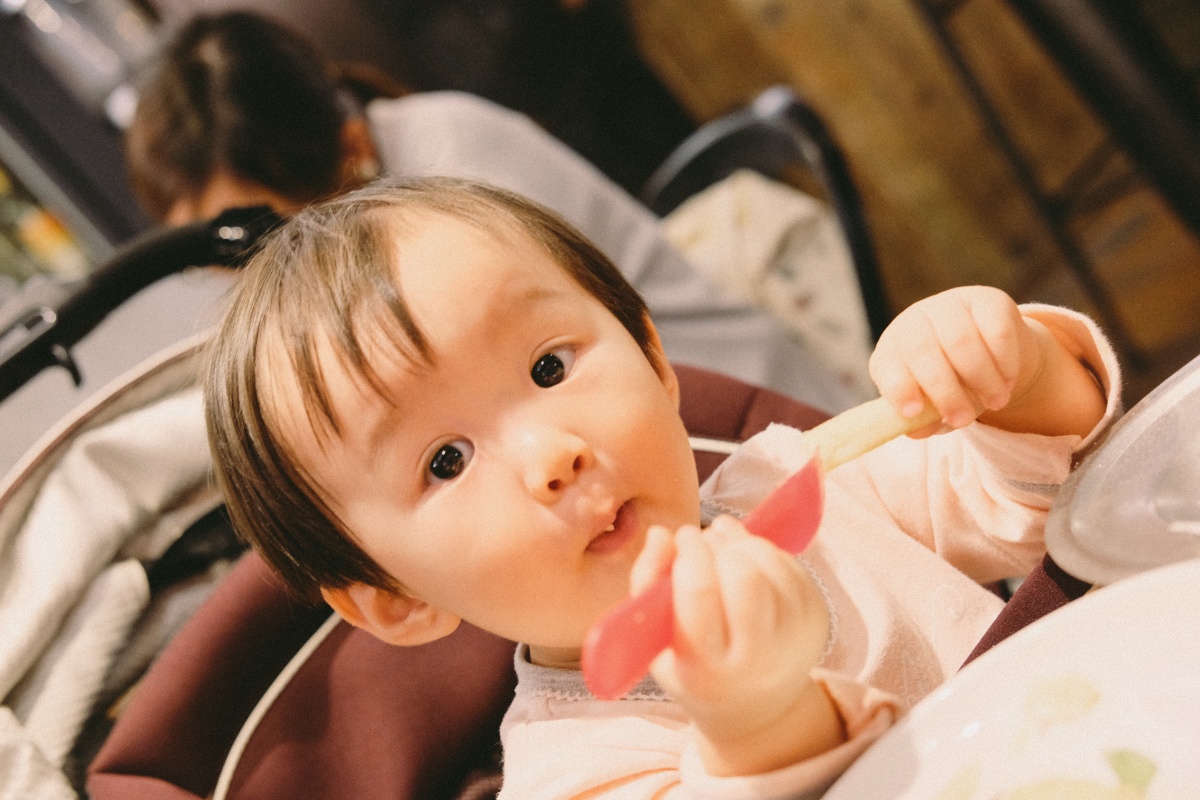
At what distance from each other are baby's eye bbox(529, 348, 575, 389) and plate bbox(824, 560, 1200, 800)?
29cm

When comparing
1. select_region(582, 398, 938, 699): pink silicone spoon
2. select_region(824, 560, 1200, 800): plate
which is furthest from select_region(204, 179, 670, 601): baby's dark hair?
select_region(824, 560, 1200, 800): plate

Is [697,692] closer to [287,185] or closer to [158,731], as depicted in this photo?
[158,731]

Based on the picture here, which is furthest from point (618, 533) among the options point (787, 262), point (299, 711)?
point (787, 262)

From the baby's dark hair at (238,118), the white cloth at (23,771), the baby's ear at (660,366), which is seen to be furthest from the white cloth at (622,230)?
the white cloth at (23,771)

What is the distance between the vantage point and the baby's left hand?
536mm

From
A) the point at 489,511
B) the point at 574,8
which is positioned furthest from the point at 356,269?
the point at 574,8

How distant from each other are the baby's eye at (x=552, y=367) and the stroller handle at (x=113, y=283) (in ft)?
1.23

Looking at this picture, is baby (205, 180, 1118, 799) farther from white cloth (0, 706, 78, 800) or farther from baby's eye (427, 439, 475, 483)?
white cloth (0, 706, 78, 800)

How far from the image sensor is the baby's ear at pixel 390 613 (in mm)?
652

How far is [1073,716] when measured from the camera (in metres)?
0.36

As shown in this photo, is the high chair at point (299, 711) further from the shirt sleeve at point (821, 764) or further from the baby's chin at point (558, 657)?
the shirt sleeve at point (821, 764)

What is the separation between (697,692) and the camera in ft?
1.32

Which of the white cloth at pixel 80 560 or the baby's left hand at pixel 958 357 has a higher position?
the white cloth at pixel 80 560

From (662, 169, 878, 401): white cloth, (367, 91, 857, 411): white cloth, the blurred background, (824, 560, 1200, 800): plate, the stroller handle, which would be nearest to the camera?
(824, 560, 1200, 800): plate
